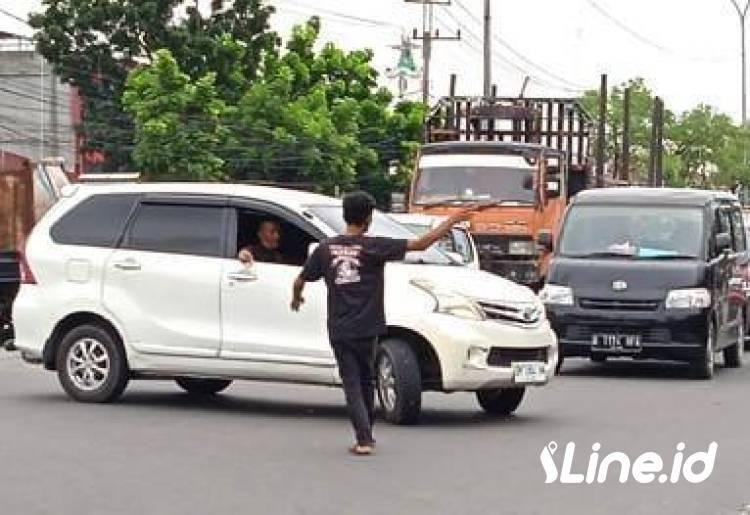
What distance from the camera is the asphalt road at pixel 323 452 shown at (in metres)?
8.91

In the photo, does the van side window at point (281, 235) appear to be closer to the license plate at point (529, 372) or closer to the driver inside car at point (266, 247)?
the driver inside car at point (266, 247)

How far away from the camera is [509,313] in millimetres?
12336

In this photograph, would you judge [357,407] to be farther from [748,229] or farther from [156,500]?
[748,229]

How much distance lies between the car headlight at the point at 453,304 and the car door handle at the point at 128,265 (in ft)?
8.07

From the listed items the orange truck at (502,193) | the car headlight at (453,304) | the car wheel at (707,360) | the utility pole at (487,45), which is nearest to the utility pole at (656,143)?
the utility pole at (487,45)

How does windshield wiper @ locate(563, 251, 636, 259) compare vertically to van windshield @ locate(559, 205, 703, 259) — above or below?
below

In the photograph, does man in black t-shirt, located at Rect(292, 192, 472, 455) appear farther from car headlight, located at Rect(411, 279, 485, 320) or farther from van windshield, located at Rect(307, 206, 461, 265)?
van windshield, located at Rect(307, 206, 461, 265)

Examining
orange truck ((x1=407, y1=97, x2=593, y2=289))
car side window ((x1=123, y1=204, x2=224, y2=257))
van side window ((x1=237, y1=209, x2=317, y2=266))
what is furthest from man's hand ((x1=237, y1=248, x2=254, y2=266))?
orange truck ((x1=407, y1=97, x2=593, y2=289))

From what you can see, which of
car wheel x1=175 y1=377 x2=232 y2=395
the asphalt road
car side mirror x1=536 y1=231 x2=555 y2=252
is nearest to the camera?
the asphalt road

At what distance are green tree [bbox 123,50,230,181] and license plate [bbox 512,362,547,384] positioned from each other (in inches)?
1208

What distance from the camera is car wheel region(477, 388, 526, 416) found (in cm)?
1302

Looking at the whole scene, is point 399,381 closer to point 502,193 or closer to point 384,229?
A: point 384,229

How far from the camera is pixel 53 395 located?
14094 millimetres

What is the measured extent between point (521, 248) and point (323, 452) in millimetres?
16778
